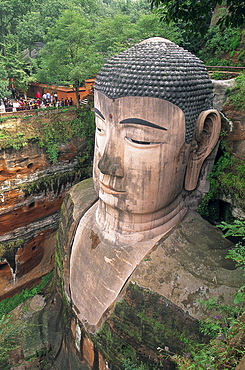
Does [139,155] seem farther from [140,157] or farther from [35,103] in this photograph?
[35,103]

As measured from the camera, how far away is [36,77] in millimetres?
14242

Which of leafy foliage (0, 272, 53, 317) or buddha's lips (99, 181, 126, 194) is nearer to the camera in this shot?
buddha's lips (99, 181, 126, 194)

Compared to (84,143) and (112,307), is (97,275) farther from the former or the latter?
(84,143)

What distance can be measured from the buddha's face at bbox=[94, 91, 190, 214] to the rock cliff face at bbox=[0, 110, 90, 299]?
6.36 metres

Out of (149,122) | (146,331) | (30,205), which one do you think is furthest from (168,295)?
(30,205)

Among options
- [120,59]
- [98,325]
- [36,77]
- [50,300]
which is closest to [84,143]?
[36,77]

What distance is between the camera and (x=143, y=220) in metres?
5.17

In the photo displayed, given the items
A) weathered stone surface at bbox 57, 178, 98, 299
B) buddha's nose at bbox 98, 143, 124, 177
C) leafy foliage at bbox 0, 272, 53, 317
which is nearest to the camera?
buddha's nose at bbox 98, 143, 124, 177

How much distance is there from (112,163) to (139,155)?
18.0 inches

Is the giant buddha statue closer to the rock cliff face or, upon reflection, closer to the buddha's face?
the buddha's face

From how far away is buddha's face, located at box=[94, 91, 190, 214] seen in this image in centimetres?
449

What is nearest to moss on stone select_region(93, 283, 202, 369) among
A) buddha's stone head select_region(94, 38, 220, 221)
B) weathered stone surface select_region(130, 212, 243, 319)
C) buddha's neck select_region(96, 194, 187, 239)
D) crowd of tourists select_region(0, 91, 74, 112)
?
weathered stone surface select_region(130, 212, 243, 319)

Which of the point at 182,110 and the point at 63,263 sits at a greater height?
the point at 182,110

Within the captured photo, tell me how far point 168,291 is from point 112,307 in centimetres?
103
